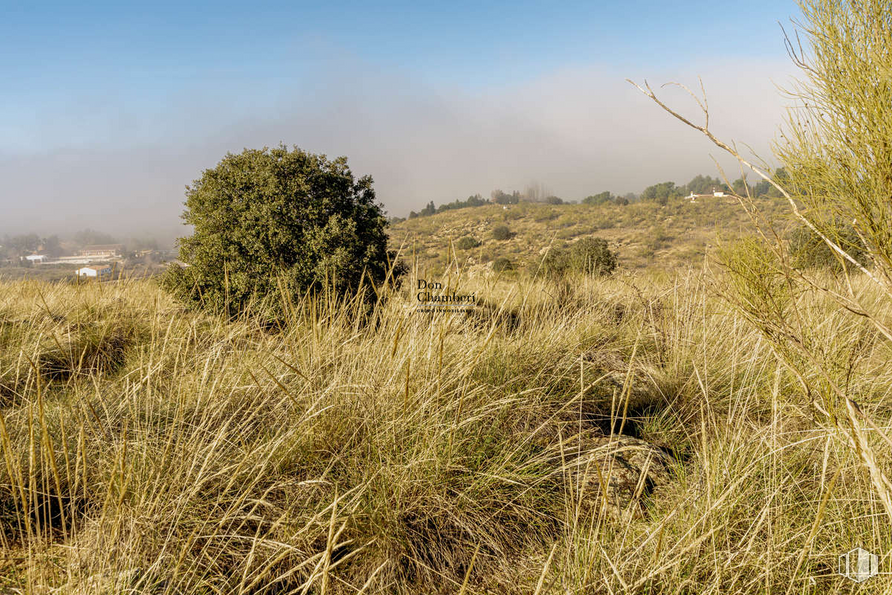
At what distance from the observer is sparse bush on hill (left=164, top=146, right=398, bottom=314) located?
480cm

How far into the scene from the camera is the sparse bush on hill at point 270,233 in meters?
4.80

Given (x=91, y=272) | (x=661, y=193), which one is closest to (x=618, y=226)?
(x=661, y=193)

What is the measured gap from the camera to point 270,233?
4.82 m

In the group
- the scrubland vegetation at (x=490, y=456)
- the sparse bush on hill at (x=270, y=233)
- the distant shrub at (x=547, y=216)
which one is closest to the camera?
the scrubland vegetation at (x=490, y=456)

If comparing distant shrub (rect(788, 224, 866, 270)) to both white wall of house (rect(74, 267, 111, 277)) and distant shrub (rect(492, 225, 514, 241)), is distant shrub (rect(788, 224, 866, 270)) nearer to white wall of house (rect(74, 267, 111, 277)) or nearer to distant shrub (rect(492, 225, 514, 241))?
white wall of house (rect(74, 267, 111, 277))

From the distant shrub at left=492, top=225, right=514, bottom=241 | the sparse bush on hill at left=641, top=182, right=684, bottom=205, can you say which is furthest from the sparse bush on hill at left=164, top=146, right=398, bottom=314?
the sparse bush on hill at left=641, top=182, right=684, bottom=205

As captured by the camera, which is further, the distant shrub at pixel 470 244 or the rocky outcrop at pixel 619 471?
the distant shrub at pixel 470 244

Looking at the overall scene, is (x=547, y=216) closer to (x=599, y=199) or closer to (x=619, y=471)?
(x=599, y=199)

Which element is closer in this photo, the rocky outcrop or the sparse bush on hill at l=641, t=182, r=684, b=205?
the rocky outcrop

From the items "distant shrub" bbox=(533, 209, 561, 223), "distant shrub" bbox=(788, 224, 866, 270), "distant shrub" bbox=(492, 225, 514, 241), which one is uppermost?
"distant shrub" bbox=(533, 209, 561, 223)

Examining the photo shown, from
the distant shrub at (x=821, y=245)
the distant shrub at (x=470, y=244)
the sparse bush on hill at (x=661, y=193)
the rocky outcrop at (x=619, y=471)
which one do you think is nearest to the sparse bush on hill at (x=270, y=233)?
the distant shrub at (x=470, y=244)

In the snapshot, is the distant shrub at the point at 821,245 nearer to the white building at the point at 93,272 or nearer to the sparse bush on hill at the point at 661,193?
the white building at the point at 93,272

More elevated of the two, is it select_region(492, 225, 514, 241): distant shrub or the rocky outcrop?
select_region(492, 225, 514, 241): distant shrub

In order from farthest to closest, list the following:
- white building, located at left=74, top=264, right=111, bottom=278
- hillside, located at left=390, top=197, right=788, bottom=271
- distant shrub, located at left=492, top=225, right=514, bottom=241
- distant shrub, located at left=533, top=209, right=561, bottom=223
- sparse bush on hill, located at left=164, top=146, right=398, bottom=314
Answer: distant shrub, located at left=533, top=209, right=561, bottom=223
distant shrub, located at left=492, top=225, right=514, bottom=241
hillside, located at left=390, top=197, right=788, bottom=271
sparse bush on hill, located at left=164, top=146, right=398, bottom=314
white building, located at left=74, top=264, right=111, bottom=278
